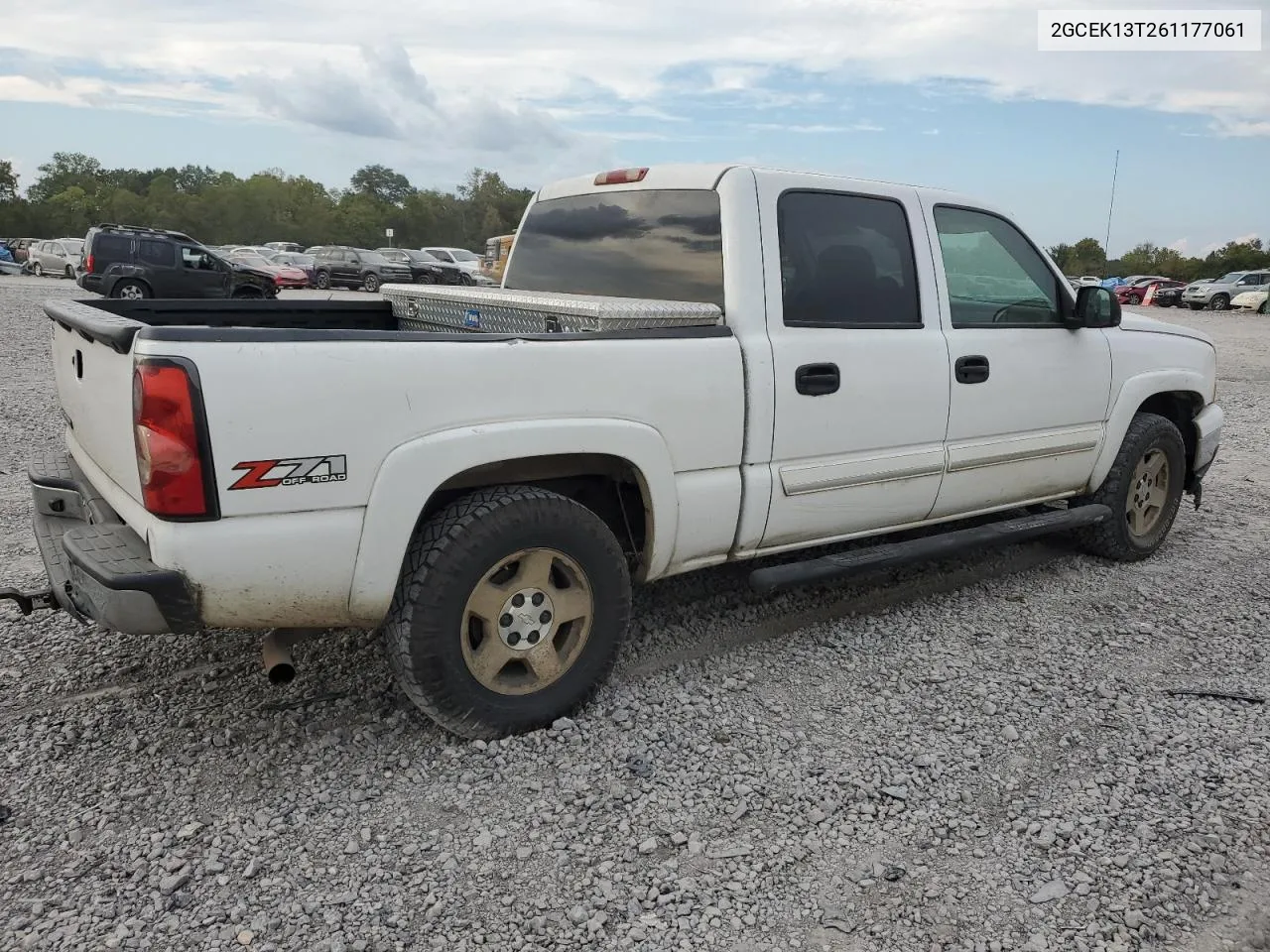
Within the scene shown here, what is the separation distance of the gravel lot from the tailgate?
88 centimetres

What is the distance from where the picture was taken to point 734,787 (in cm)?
306

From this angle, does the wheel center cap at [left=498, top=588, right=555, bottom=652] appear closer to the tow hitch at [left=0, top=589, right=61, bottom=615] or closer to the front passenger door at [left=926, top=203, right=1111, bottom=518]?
the tow hitch at [left=0, top=589, right=61, bottom=615]

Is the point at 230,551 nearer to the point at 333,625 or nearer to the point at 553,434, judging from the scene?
the point at 333,625

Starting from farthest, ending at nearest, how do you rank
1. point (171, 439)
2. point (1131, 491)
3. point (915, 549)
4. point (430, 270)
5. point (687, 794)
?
1. point (430, 270)
2. point (1131, 491)
3. point (915, 549)
4. point (687, 794)
5. point (171, 439)

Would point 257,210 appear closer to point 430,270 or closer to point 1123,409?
point 430,270

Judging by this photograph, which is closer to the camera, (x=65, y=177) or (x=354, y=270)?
(x=354, y=270)

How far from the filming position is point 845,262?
3.95 m

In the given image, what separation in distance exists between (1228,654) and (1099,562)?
1179 mm

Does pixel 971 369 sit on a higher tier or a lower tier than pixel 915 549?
higher

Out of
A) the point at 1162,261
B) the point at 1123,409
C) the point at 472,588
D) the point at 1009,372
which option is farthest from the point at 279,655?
the point at 1162,261

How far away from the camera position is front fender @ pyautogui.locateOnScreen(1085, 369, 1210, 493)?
496 cm

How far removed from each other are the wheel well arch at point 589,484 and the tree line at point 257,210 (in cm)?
7347

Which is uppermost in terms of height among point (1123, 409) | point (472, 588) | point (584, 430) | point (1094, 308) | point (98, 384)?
point (1094, 308)

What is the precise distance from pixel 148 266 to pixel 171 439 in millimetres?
21535
